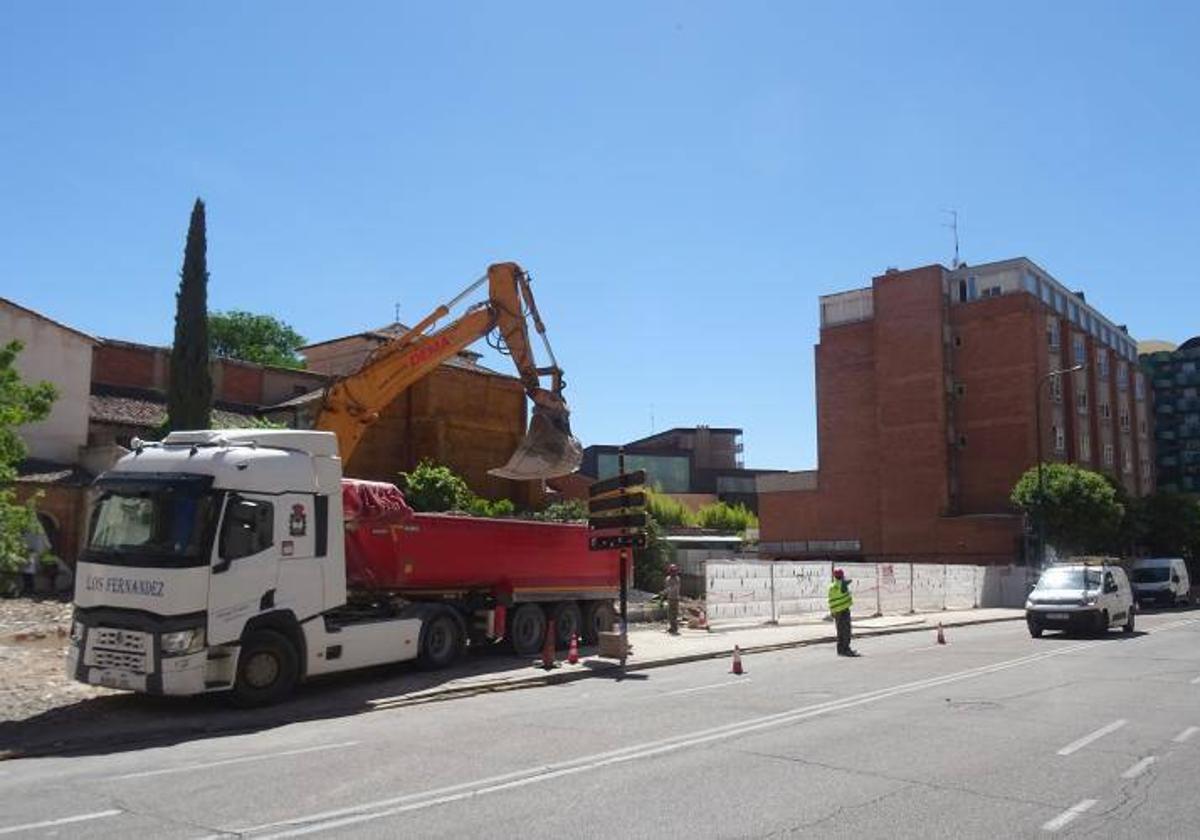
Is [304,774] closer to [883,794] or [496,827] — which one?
[496,827]

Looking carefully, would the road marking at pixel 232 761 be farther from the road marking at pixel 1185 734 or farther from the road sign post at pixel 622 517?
the road marking at pixel 1185 734

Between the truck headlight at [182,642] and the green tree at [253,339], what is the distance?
62.3m

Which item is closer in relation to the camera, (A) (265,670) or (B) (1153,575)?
(A) (265,670)

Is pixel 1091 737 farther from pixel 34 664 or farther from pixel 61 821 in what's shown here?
pixel 34 664


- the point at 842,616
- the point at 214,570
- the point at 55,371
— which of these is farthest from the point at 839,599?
the point at 55,371

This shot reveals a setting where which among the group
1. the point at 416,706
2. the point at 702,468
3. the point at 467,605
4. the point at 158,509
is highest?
the point at 702,468

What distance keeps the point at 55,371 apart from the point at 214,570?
2819 centimetres

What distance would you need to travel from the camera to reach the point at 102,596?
12875 mm

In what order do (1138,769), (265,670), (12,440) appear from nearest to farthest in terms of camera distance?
1. (1138,769)
2. (265,670)
3. (12,440)

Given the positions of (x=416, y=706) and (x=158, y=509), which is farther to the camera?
(x=416, y=706)

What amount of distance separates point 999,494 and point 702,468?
37590mm

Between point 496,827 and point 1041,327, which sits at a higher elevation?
point 1041,327

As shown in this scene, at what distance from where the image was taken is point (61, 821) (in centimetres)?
734

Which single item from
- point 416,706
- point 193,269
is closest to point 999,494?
point 193,269
